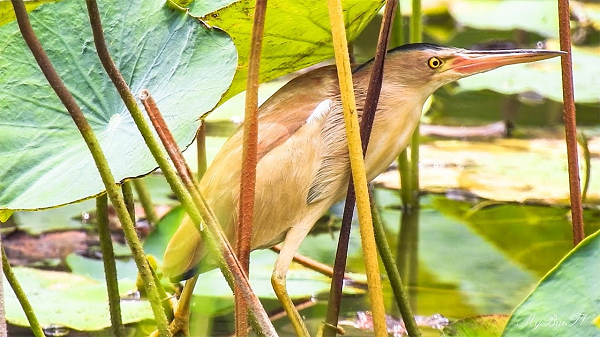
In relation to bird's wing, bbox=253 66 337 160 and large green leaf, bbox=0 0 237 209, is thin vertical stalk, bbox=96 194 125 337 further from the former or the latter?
bird's wing, bbox=253 66 337 160

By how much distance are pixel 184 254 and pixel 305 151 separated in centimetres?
25

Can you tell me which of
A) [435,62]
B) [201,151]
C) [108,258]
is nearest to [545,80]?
[201,151]

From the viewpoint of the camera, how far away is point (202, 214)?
2.65 ft

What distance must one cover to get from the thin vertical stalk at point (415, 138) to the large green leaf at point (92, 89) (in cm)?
90

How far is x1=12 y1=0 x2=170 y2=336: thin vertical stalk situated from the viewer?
700 mm

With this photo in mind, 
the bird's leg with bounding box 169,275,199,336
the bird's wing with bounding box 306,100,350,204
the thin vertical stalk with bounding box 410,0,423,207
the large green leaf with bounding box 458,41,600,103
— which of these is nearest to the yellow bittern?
the bird's wing with bounding box 306,100,350,204

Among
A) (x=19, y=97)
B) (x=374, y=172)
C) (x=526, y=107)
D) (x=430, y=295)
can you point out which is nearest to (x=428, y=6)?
(x=526, y=107)

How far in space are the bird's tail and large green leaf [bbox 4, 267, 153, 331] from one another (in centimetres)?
33

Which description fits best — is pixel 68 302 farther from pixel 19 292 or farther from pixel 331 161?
pixel 331 161

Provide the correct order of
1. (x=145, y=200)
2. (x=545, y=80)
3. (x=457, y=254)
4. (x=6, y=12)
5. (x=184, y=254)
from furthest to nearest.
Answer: (x=545, y=80)
(x=457, y=254)
(x=145, y=200)
(x=184, y=254)
(x=6, y=12)

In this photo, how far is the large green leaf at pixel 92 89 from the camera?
1.03 m

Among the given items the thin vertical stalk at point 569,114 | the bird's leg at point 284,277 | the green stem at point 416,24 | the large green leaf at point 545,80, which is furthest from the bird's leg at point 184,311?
the large green leaf at point 545,80

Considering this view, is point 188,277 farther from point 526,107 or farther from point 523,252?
point 526,107

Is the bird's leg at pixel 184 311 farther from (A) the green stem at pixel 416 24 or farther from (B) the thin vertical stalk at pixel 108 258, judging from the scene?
(A) the green stem at pixel 416 24
